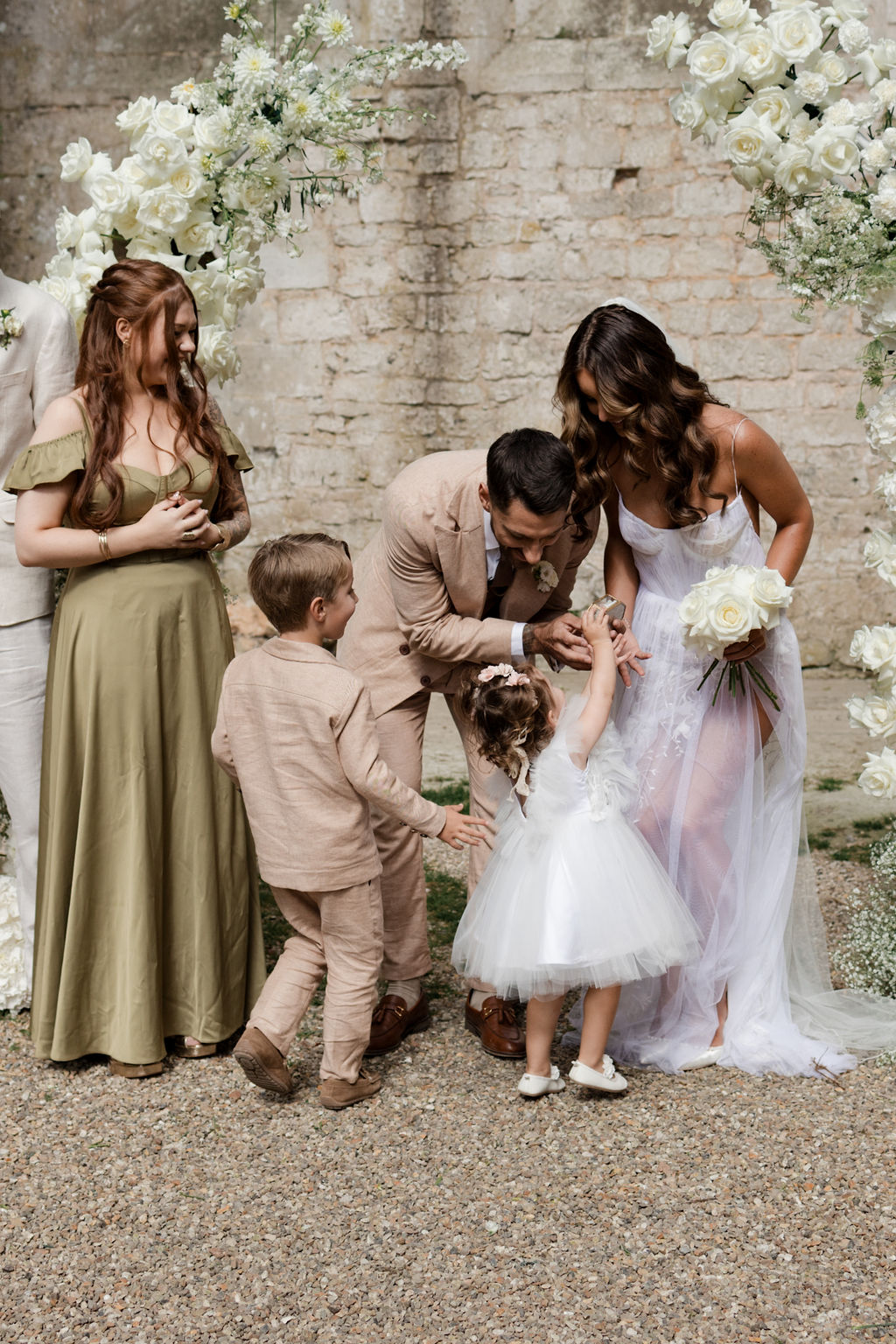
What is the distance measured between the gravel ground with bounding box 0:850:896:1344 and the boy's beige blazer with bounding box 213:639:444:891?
69cm

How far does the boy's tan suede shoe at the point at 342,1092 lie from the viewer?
11.0ft

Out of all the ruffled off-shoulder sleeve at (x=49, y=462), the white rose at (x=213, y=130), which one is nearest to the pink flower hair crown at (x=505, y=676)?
the ruffled off-shoulder sleeve at (x=49, y=462)

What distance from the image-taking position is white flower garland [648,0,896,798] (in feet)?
11.0

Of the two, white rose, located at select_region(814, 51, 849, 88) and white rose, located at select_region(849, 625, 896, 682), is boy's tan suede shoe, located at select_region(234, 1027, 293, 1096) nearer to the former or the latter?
white rose, located at select_region(849, 625, 896, 682)

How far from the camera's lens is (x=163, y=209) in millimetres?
3779

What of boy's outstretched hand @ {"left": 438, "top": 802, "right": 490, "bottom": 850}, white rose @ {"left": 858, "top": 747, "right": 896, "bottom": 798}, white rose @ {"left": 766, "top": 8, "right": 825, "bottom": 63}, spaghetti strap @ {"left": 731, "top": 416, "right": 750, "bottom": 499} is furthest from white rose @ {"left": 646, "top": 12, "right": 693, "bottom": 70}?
boy's outstretched hand @ {"left": 438, "top": 802, "right": 490, "bottom": 850}

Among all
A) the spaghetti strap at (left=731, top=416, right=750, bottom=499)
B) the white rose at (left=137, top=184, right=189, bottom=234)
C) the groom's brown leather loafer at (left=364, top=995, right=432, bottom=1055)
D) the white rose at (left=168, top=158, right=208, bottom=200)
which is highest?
the white rose at (left=168, top=158, right=208, bottom=200)

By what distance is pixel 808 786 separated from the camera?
6551mm

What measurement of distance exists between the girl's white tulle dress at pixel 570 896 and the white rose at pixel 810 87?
1726mm

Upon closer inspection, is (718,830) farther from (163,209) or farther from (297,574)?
(163,209)

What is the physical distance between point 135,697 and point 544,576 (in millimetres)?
1197

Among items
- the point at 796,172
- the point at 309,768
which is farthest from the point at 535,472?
the point at 796,172

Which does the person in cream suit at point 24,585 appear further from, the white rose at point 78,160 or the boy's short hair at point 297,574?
the boy's short hair at point 297,574

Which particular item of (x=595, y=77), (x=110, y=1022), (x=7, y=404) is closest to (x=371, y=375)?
(x=595, y=77)
